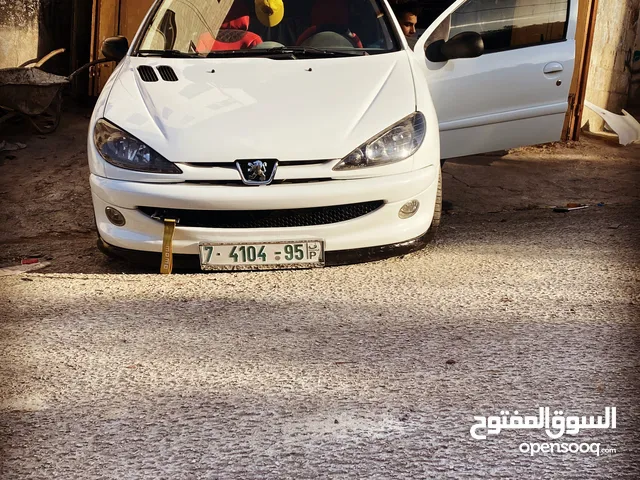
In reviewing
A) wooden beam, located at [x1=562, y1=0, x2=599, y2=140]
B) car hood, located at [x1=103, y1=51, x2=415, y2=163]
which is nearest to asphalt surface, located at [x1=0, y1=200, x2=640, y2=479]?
car hood, located at [x1=103, y1=51, x2=415, y2=163]

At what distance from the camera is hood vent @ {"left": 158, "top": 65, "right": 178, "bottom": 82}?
5.50 meters

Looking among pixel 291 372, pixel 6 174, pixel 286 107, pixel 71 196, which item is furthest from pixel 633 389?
pixel 6 174

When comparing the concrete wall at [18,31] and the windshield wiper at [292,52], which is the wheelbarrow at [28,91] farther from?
the windshield wiper at [292,52]

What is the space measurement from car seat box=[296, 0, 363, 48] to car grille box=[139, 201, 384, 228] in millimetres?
1433

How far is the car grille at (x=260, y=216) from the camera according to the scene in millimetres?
4953

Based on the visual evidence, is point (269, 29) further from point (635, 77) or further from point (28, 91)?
point (635, 77)

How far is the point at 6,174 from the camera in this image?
8273 millimetres

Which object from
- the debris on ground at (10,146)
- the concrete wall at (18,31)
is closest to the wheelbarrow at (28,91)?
the debris on ground at (10,146)

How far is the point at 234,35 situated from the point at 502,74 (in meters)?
1.88

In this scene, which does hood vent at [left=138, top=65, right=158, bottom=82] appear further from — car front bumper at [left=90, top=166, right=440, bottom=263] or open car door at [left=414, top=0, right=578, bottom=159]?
open car door at [left=414, top=0, right=578, bottom=159]

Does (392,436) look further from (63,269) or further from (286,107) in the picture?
(63,269)

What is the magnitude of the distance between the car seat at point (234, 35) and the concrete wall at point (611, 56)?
5809 millimetres

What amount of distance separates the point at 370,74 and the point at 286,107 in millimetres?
616

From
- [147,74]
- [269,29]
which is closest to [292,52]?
[269,29]
